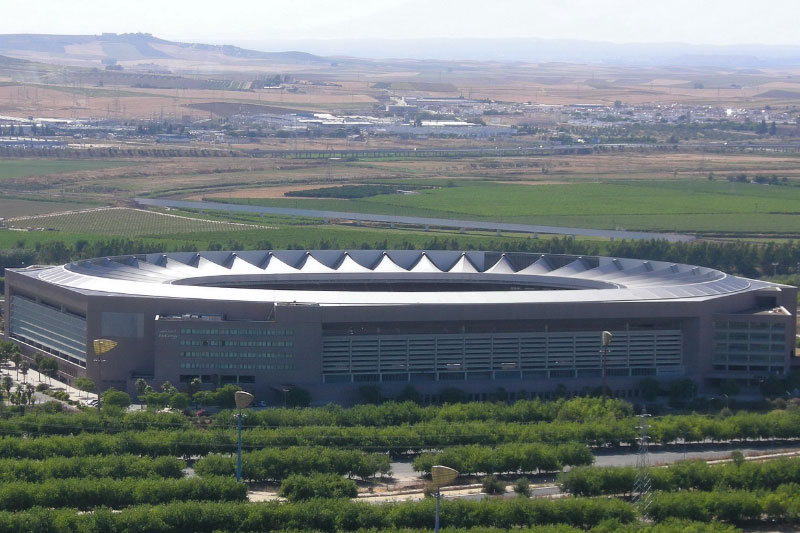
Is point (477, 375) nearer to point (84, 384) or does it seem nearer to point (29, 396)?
point (84, 384)

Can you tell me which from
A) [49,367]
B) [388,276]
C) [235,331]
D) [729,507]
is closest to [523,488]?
[729,507]

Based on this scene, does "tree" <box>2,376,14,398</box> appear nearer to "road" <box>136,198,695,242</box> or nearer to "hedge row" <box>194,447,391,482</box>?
"hedge row" <box>194,447,391,482</box>

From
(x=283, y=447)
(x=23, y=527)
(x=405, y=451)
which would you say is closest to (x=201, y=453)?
(x=283, y=447)

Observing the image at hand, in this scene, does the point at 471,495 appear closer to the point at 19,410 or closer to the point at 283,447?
the point at 283,447

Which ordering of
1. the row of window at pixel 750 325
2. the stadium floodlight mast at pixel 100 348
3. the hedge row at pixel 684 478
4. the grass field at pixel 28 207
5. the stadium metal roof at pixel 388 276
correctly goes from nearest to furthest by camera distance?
1. the hedge row at pixel 684 478
2. the stadium floodlight mast at pixel 100 348
3. the stadium metal roof at pixel 388 276
4. the row of window at pixel 750 325
5. the grass field at pixel 28 207

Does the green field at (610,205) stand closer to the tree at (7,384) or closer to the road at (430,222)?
the road at (430,222)

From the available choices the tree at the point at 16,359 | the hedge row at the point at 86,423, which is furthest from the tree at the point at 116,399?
the tree at the point at 16,359
